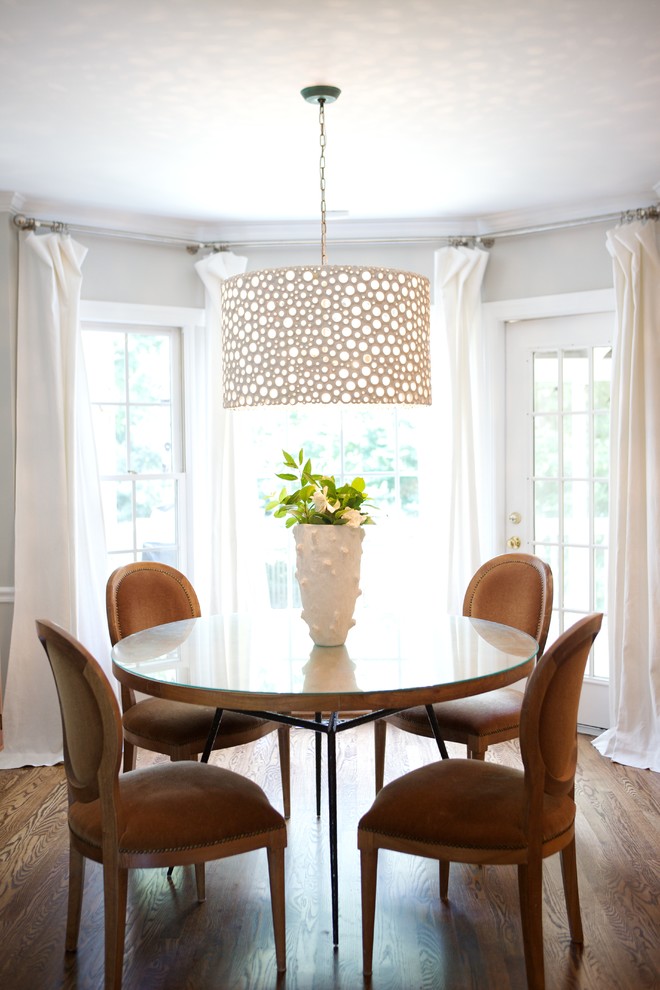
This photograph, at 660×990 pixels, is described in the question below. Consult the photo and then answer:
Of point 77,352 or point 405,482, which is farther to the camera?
point 405,482

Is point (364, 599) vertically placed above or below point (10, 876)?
above

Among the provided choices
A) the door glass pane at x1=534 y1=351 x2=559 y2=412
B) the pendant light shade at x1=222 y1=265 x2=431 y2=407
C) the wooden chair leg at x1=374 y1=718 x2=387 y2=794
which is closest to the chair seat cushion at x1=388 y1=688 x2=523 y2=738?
the wooden chair leg at x1=374 y1=718 x2=387 y2=794

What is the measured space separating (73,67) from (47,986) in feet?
8.66

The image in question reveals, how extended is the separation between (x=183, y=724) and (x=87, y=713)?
0.84 meters

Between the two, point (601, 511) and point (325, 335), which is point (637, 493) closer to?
point (601, 511)

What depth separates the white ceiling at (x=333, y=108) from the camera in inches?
99.4

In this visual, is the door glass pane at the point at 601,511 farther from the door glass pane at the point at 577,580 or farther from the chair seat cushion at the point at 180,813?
the chair seat cushion at the point at 180,813

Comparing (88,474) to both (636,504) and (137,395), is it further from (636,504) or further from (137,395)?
(636,504)

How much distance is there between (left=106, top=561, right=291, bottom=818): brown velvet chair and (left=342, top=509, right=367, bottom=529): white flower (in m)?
0.83

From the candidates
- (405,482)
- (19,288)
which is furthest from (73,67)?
(405,482)

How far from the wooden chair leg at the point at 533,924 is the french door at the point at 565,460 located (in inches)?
98.0

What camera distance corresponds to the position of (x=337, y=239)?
15.9 ft

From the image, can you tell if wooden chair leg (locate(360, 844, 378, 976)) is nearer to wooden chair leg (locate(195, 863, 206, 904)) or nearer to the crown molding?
wooden chair leg (locate(195, 863, 206, 904))

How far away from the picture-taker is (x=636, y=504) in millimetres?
4191
